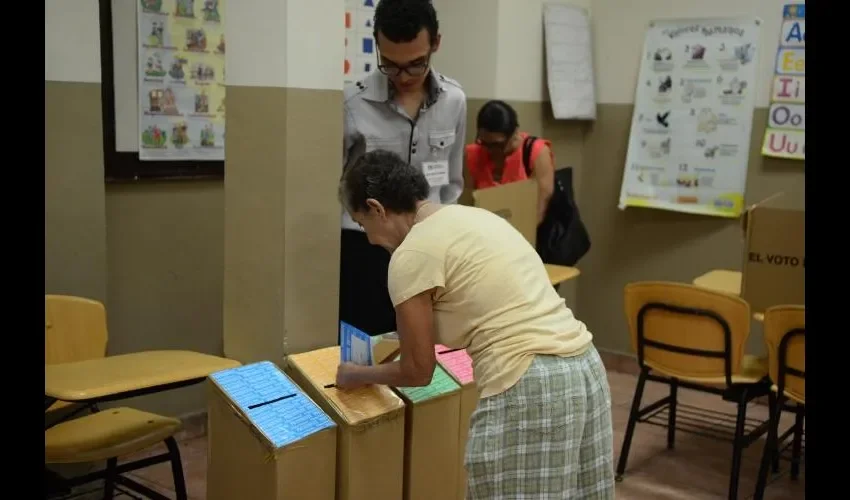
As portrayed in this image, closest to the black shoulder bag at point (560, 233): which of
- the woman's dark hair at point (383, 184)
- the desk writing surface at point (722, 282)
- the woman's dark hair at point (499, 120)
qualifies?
the woman's dark hair at point (499, 120)

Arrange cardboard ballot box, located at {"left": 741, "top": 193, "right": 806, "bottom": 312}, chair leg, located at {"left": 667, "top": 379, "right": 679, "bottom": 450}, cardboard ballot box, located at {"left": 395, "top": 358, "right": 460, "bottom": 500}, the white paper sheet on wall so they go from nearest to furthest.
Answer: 1. cardboard ballot box, located at {"left": 395, "top": 358, "right": 460, "bottom": 500}
2. cardboard ballot box, located at {"left": 741, "top": 193, "right": 806, "bottom": 312}
3. chair leg, located at {"left": 667, "top": 379, "right": 679, "bottom": 450}
4. the white paper sheet on wall

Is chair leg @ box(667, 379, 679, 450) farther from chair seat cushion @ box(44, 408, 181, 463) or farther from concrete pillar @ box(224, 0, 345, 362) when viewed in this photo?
chair seat cushion @ box(44, 408, 181, 463)

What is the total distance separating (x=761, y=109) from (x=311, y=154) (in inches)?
114

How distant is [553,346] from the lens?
1.80 meters

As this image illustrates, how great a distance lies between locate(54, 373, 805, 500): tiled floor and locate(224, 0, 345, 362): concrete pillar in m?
1.02

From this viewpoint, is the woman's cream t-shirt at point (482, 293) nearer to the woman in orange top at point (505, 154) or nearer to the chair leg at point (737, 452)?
the chair leg at point (737, 452)

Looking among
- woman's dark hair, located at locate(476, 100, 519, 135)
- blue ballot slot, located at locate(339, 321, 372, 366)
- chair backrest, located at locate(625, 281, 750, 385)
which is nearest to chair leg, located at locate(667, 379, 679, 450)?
chair backrest, located at locate(625, 281, 750, 385)

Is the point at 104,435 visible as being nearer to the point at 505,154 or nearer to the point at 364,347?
the point at 364,347

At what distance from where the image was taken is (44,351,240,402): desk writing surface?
2.03 m

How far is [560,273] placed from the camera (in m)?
3.42

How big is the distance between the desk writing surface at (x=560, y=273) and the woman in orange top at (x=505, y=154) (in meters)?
0.31

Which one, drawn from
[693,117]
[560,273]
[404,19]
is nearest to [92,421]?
[404,19]
